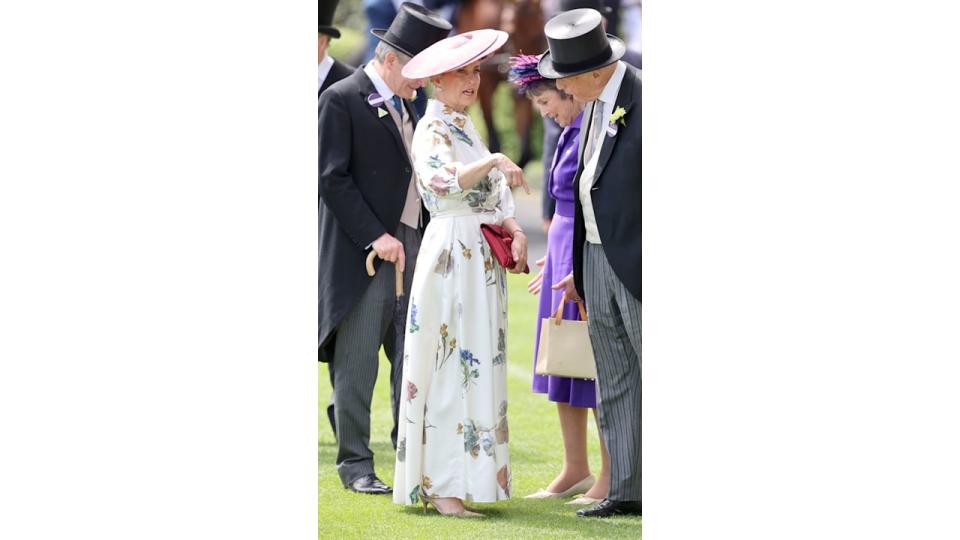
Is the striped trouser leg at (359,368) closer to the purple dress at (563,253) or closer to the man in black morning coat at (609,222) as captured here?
the purple dress at (563,253)

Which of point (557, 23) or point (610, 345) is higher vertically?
point (557, 23)

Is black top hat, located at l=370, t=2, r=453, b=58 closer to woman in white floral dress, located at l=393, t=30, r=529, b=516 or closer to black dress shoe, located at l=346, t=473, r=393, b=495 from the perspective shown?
woman in white floral dress, located at l=393, t=30, r=529, b=516

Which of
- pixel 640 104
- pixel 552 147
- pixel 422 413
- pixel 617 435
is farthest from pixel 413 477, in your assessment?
pixel 552 147

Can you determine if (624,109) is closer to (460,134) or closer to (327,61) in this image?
(460,134)

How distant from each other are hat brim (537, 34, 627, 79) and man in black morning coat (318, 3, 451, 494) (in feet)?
1.68

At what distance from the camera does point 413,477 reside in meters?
5.47

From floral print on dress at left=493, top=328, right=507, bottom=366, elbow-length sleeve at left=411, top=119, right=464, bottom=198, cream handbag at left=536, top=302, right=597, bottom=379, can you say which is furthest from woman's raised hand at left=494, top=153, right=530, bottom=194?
cream handbag at left=536, top=302, right=597, bottom=379

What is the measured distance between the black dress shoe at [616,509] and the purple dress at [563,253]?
52 centimetres

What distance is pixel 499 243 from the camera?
5.47 meters

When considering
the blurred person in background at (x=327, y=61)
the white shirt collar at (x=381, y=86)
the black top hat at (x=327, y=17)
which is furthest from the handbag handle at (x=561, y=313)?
the black top hat at (x=327, y=17)

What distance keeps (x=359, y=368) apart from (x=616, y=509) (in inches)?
52.2

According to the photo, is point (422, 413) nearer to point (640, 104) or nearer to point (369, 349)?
point (369, 349)

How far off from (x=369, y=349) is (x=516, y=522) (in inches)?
44.5

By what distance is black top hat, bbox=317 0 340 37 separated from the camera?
6.69 meters
